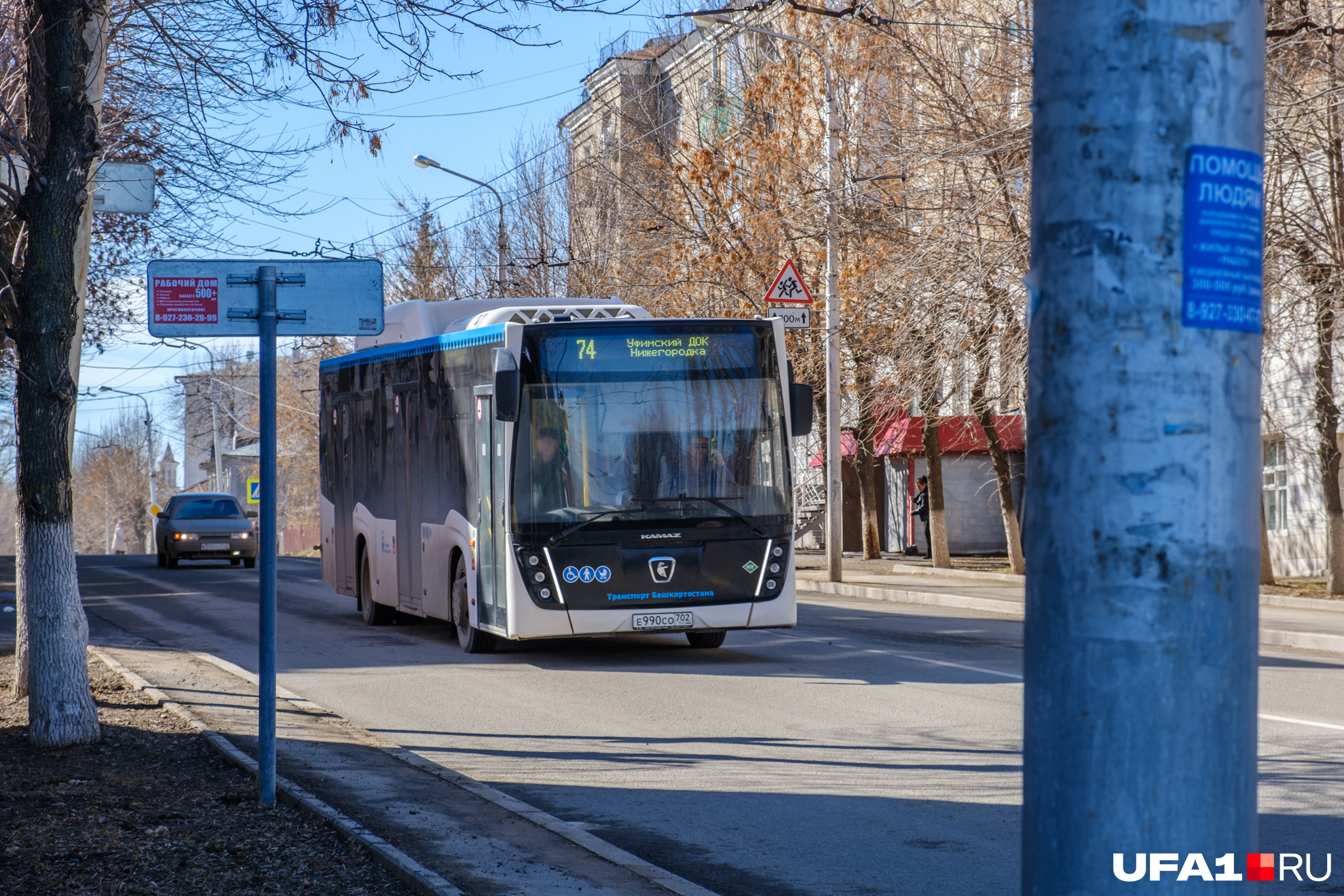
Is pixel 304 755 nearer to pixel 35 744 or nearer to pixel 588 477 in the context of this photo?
pixel 35 744

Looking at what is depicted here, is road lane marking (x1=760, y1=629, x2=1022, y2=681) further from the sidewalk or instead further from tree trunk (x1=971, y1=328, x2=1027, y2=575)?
tree trunk (x1=971, y1=328, x2=1027, y2=575)

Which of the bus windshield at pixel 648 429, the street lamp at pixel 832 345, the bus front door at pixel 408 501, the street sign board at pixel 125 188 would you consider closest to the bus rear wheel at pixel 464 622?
the bus front door at pixel 408 501

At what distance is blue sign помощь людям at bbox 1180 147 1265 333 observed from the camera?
2.11 m

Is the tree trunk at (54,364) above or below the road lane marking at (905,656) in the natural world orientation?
above

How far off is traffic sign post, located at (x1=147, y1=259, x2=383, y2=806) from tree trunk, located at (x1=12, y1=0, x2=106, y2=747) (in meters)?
2.24

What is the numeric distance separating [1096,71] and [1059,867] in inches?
46.4

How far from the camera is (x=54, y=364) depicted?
8.75 m

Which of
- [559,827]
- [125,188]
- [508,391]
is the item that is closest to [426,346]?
[508,391]

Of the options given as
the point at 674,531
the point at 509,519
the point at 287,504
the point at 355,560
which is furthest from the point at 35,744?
the point at 287,504

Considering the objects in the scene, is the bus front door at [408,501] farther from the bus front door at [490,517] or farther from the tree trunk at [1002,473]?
the tree trunk at [1002,473]

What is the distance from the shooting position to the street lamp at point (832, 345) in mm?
22797

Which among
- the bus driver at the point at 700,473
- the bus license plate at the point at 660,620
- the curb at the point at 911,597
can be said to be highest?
the bus driver at the point at 700,473

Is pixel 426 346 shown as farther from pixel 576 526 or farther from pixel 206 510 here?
pixel 206 510

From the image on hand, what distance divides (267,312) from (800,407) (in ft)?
22.5
